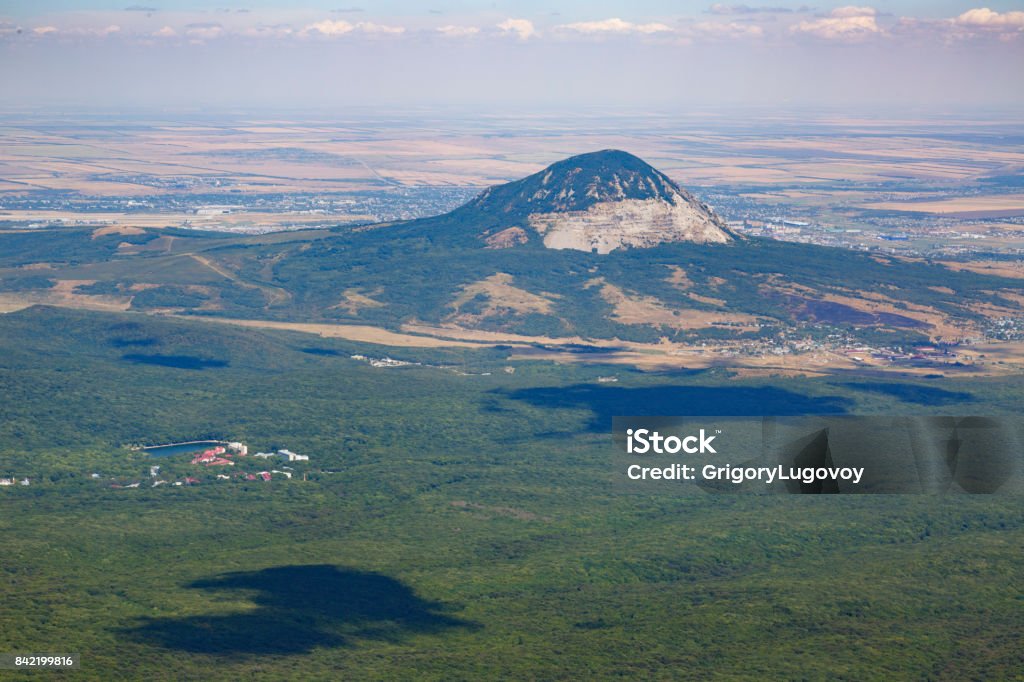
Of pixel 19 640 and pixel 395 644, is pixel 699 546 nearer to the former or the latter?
pixel 395 644

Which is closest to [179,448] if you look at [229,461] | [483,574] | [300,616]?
[229,461]

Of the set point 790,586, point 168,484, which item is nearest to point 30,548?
point 168,484

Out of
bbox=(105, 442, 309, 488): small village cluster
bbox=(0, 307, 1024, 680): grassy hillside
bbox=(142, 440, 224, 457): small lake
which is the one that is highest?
bbox=(0, 307, 1024, 680): grassy hillside

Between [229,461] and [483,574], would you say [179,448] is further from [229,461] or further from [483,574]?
[483,574]

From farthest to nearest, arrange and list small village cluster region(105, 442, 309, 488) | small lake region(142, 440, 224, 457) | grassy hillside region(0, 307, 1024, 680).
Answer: small lake region(142, 440, 224, 457), small village cluster region(105, 442, 309, 488), grassy hillside region(0, 307, 1024, 680)

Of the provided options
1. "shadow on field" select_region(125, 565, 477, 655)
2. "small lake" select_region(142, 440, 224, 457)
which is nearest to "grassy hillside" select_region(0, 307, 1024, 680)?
"shadow on field" select_region(125, 565, 477, 655)

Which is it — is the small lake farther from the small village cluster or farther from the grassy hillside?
the grassy hillside

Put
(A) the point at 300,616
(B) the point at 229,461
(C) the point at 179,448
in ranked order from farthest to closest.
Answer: (C) the point at 179,448
(B) the point at 229,461
(A) the point at 300,616
